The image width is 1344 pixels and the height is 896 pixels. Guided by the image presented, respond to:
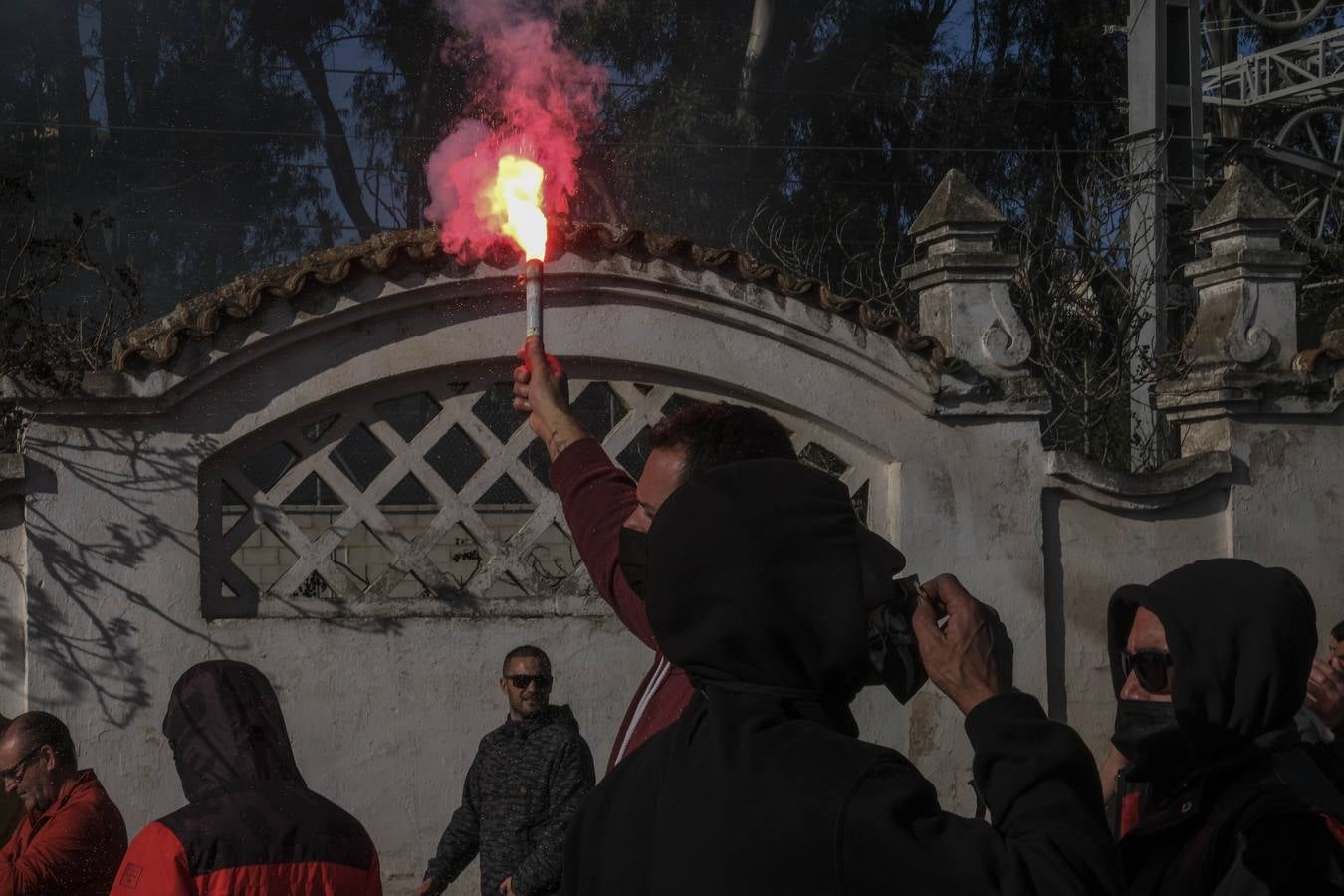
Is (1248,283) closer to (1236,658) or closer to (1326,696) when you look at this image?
(1326,696)

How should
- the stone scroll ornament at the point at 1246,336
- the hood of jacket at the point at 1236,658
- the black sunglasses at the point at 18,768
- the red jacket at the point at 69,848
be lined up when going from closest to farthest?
the hood of jacket at the point at 1236,658
the red jacket at the point at 69,848
the black sunglasses at the point at 18,768
the stone scroll ornament at the point at 1246,336

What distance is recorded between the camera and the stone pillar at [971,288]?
25.2 ft

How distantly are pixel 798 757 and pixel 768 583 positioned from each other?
0.21 meters

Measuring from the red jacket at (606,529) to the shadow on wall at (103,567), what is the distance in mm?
3261

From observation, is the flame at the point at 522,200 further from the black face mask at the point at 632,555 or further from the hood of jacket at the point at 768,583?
the hood of jacket at the point at 768,583

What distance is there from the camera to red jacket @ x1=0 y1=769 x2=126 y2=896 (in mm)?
→ 4242

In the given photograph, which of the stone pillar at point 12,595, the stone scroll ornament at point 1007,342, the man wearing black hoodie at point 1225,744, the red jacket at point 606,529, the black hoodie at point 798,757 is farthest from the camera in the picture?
the stone scroll ornament at point 1007,342

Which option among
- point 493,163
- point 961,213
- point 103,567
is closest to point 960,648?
point 493,163

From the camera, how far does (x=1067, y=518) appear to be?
781 cm

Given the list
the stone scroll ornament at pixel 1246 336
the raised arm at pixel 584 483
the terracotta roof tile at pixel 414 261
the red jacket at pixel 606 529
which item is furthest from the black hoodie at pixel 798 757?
the stone scroll ornament at pixel 1246 336

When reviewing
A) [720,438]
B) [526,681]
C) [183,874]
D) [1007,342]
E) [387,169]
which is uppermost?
[387,169]

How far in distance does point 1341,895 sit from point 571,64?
1755 centimetres

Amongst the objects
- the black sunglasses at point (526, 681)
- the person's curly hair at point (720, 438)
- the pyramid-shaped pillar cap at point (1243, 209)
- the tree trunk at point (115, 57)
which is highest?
the tree trunk at point (115, 57)

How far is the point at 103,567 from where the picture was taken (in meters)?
6.46
